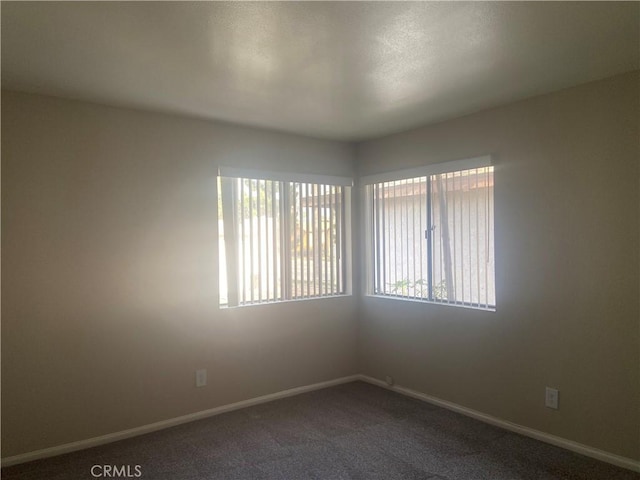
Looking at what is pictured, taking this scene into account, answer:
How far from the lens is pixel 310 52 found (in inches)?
88.2

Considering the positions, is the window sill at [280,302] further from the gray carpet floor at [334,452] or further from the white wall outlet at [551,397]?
the white wall outlet at [551,397]

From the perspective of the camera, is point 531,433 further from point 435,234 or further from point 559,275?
point 435,234

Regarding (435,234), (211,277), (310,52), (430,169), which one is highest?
(310,52)

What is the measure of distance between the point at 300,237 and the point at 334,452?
1855 millimetres

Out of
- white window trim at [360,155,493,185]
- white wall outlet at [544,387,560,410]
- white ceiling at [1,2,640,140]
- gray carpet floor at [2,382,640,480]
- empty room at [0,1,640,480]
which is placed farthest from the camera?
white window trim at [360,155,493,185]

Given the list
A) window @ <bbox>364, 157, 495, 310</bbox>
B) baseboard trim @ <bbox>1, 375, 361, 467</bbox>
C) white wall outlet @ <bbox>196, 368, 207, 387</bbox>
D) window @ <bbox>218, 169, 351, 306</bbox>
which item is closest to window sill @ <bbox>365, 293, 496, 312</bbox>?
window @ <bbox>364, 157, 495, 310</bbox>

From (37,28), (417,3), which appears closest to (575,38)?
(417,3)

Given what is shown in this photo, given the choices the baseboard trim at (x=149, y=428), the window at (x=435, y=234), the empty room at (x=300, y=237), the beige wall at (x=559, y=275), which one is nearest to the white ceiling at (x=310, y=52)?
the empty room at (x=300, y=237)

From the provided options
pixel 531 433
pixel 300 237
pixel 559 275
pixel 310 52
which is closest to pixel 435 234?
pixel 559 275

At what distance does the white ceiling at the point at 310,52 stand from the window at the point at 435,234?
655 millimetres

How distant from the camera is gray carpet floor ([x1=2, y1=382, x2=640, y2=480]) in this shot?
2.60 metres

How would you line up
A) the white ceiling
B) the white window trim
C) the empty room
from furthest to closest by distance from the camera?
the white window trim → the empty room → the white ceiling

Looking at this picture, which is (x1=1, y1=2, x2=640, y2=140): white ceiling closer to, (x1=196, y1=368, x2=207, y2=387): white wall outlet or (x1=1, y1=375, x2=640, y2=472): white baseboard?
(x1=196, y1=368, x2=207, y2=387): white wall outlet

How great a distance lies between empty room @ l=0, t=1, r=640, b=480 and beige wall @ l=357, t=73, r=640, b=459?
0.01 metres
